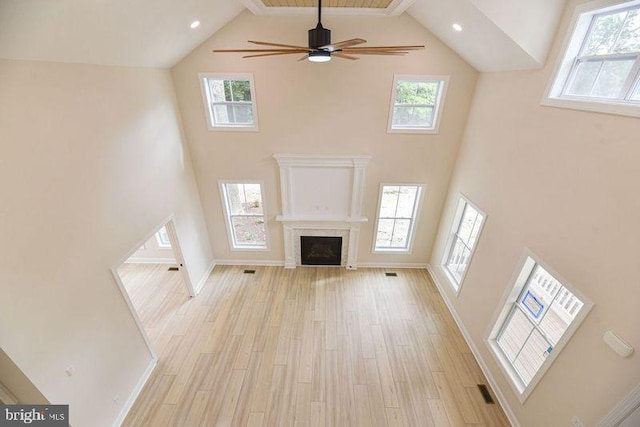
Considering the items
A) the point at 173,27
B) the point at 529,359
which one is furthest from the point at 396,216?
the point at 173,27

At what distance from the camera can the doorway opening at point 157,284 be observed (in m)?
4.70

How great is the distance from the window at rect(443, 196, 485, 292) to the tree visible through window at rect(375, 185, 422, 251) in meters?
0.85

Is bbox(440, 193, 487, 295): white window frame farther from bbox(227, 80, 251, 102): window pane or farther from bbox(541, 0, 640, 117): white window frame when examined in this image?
bbox(227, 80, 251, 102): window pane

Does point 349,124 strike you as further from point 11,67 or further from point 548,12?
point 11,67

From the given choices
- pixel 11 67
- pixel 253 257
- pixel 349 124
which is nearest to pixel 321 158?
pixel 349 124

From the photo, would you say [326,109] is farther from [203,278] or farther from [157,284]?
[157,284]

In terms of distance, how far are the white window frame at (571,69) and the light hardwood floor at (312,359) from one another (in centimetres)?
381

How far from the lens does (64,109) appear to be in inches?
104

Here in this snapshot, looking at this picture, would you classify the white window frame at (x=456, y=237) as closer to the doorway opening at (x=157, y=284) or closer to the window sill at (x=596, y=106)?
the window sill at (x=596, y=106)

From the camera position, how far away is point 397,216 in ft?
19.3

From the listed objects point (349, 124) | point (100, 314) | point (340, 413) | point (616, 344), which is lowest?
point (340, 413)

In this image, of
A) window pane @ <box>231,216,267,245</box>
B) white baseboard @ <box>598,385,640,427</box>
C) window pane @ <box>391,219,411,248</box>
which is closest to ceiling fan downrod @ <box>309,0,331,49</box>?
white baseboard @ <box>598,385,640,427</box>

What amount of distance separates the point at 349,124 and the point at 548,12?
2.86m

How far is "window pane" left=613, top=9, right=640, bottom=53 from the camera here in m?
2.31
